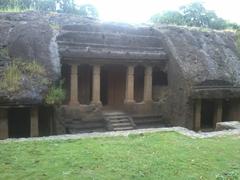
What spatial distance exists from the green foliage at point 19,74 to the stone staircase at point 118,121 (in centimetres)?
368

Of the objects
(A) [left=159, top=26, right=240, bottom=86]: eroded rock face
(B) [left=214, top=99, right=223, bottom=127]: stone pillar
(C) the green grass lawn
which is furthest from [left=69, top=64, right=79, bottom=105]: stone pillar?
(B) [left=214, top=99, right=223, bottom=127]: stone pillar

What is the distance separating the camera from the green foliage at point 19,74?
39.3ft

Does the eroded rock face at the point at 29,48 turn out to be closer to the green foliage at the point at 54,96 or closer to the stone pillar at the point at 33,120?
the green foliage at the point at 54,96

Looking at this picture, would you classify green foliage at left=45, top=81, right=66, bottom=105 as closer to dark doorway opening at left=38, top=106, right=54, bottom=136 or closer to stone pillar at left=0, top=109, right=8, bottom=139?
dark doorway opening at left=38, top=106, right=54, bottom=136

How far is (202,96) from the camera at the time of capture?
15.4 metres

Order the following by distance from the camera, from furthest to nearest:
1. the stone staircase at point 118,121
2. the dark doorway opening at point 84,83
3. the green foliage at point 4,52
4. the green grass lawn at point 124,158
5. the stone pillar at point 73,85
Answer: the dark doorway opening at point 84,83, the stone pillar at point 73,85, the stone staircase at point 118,121, the green foliage at point 4,52, the green grass lawn at point 124,158

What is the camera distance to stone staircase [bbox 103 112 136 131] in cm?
1473

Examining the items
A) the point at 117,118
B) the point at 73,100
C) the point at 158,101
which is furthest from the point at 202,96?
the point at 73,100

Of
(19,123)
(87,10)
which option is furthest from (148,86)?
(87,10)

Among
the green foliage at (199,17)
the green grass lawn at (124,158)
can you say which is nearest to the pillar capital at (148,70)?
the green grass lawn at (124,158)

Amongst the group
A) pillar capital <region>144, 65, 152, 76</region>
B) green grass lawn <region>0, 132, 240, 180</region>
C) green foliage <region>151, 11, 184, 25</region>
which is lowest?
green grass lawn <region>0, 132, 240, 180</region>

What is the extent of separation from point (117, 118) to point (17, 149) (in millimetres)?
7773

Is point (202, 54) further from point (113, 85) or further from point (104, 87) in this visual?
point (104, 87)

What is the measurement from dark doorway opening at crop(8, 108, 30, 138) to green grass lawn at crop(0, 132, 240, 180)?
5614mm
